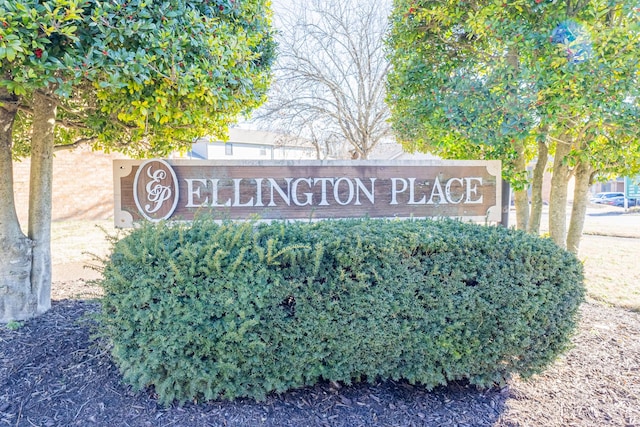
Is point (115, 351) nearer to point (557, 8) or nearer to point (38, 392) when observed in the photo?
point (38, 392)

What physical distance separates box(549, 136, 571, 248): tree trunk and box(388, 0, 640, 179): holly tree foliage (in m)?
0.20

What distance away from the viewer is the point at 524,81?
3.46m

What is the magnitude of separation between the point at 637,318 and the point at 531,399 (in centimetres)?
275

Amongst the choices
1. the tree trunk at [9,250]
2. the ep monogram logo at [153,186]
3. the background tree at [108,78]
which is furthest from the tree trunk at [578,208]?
the tree trunk at [9,250]

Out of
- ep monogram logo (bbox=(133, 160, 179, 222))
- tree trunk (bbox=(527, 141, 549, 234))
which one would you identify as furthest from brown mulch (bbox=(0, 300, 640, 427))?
tree trunk (bbox=(527, 141, 549, 234))

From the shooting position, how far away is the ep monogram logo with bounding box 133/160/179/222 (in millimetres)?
3010

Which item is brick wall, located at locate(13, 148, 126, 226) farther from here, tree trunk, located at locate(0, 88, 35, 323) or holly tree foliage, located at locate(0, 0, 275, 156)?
holly tree foliage, located at locate(0, 0, 275, 156)

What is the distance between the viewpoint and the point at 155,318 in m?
2.27

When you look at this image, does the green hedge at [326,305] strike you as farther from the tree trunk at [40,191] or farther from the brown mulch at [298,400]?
the tree trunk at [40,191]

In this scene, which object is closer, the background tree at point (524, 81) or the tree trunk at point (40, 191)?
the background tree at point (524, 81)

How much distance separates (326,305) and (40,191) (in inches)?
121

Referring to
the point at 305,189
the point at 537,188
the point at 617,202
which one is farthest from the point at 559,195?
the point at 617,202

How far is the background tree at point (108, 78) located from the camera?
2396mm

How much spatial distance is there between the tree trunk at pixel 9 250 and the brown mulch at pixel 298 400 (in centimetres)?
27
